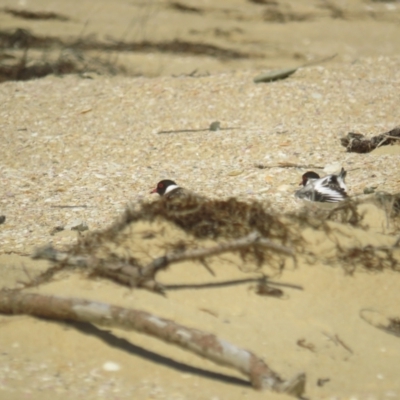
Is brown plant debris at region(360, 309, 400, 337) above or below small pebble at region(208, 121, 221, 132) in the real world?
above

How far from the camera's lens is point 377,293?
14.6 ft

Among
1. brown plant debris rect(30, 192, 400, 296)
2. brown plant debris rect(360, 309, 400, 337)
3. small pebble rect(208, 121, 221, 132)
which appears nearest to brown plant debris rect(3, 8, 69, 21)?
small pebble rect(208, 121, 221, 132)

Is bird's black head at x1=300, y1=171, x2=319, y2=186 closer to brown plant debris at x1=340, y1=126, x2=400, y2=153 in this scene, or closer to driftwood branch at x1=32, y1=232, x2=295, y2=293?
brown plant debris at x1=340, y1=126, x2=400, y2=153

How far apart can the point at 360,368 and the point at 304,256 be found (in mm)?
804

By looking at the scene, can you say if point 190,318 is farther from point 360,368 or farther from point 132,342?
point 360,368

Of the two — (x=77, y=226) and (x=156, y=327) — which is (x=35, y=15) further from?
(x=156, y=327)

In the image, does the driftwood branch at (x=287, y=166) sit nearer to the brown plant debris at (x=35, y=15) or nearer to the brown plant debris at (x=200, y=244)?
the brown plant debris at (x=200, y=244)

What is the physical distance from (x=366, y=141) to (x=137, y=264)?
10.5 feet

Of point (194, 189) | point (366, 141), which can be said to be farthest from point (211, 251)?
point (366, 141)

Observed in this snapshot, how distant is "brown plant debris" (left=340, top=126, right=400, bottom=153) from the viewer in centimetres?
682

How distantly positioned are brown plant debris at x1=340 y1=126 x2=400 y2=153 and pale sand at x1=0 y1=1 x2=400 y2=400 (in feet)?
0.29

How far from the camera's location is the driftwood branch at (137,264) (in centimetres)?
411

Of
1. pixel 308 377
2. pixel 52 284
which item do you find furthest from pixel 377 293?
pixel 52 284

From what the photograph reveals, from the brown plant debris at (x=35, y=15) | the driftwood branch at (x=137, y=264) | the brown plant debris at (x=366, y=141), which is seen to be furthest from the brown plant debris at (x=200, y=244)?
the brown plant debris at (x=35, y=15)
